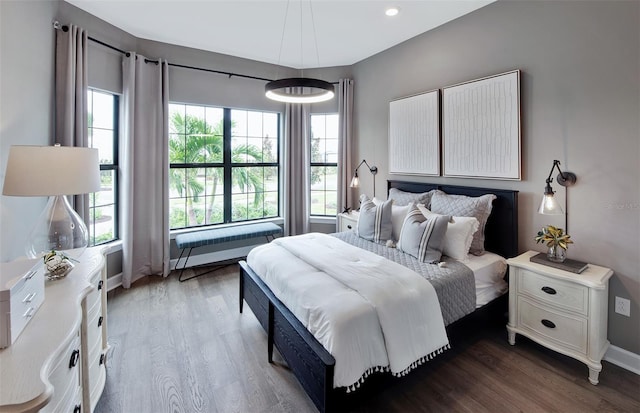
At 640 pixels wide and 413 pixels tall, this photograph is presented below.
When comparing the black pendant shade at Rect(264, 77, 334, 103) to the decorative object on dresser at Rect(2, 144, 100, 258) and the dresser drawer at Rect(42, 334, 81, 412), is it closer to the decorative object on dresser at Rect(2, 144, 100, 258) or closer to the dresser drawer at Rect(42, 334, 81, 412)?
the decorative object on dresser at Rect(2, 144, 100, 258)

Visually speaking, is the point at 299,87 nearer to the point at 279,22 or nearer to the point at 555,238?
the point at 279,22

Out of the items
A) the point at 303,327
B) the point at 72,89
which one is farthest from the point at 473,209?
the point at 72,89

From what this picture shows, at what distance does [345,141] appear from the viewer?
186 inches

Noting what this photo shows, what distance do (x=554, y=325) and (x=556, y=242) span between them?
2.00ft

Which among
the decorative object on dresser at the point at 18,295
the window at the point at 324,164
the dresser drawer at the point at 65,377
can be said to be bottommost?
the dresser drawer at the point at 65,377

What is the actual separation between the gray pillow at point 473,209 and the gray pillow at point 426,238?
1.33ft

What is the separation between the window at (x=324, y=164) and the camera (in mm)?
4975

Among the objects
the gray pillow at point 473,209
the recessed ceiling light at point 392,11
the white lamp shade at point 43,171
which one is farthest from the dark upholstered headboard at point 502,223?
the white lamp shade at point 43,171

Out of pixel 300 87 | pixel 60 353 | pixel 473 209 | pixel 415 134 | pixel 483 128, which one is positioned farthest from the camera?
pixel 415 134

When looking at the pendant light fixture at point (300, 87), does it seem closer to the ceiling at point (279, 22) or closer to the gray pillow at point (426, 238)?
the ceiling at point (279, 22)

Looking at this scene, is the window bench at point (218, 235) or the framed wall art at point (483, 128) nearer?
the framed wall art at point (483, 128)

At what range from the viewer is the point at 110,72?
3430 millimetres

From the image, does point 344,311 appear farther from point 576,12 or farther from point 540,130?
point 576,12

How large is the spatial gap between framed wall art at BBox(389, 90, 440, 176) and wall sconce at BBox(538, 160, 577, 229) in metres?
1.16
